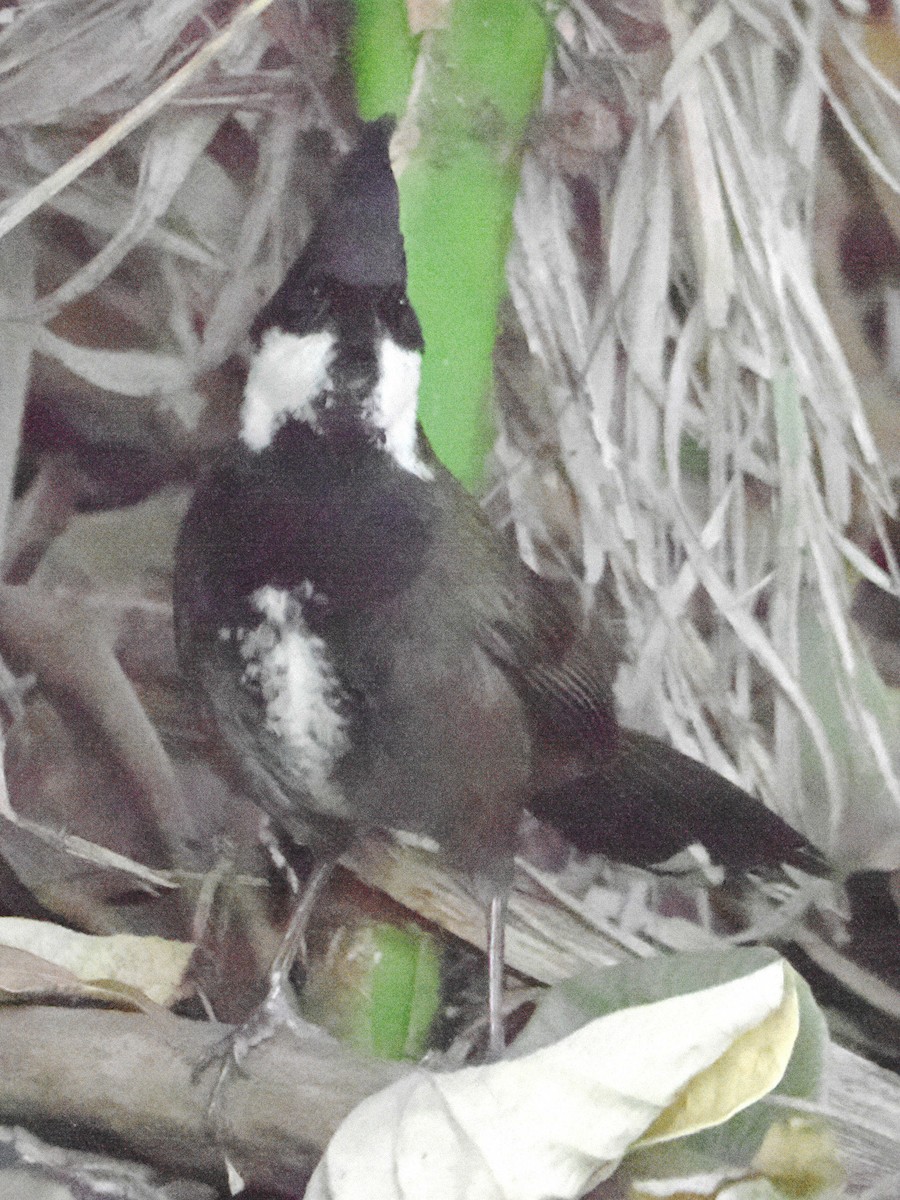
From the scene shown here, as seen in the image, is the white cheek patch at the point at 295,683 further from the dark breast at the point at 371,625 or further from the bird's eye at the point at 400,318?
the bird's eye at the point at 400,318

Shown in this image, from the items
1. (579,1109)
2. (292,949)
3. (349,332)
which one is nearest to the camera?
(579,1109)

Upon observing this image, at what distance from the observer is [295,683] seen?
73cm

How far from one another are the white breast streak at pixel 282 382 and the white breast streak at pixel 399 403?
0.03 meters

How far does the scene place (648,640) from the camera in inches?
32.8

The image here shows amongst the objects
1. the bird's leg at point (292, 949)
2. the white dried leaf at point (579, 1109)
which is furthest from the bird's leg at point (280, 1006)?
the white dried leaf at point (579, 1109)

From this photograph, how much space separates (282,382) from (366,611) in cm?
13

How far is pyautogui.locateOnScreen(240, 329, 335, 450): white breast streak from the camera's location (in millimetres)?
709

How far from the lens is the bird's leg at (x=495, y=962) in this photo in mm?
728

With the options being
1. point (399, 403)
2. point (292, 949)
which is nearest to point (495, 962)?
point (292, 949)

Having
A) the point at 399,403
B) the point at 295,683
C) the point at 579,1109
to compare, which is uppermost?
the point at 399,403

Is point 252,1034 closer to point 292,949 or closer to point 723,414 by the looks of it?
point 292,949

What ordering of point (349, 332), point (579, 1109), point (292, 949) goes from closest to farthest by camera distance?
point (579, 1109) < point (349, 332) < point (292, 949)

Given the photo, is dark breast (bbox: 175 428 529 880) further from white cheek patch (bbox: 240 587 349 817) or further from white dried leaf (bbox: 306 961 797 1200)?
white dried leaf (bbox: 306 961 797 1200)

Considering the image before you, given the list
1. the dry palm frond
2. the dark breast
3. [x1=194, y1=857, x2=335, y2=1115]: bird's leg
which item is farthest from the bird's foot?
the dry palm frond
